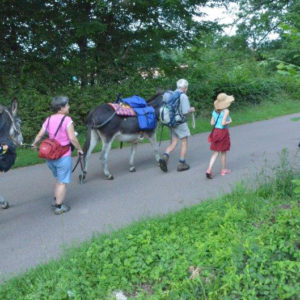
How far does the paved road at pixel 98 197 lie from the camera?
494 centimetres

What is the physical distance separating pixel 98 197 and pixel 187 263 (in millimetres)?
3282

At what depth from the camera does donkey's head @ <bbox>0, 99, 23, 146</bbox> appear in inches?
209

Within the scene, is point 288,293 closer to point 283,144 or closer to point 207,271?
point 207,271

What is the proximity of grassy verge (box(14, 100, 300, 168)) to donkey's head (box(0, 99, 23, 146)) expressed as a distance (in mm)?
3938

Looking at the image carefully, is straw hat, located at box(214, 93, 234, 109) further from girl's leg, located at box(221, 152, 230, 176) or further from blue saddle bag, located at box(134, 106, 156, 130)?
blue saddle bag, located at box(134, 106, 156, 130)

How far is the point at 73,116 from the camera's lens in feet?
41.0

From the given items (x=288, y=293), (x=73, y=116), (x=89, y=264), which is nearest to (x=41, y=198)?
(x=89, y=264)

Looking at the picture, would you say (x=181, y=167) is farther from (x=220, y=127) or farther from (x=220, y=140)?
(x=220, y=127)

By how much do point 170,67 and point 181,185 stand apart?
9.00m

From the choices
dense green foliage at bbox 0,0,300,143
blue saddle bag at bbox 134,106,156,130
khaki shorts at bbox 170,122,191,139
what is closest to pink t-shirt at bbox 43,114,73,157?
blue saddle bag at bbox 134,106,156,130

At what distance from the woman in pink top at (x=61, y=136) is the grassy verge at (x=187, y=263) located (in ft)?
5.15

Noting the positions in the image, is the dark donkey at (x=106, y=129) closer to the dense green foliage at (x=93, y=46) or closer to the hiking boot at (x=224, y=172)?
the hiking boot at (x=224, y=172)

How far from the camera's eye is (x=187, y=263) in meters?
3.66

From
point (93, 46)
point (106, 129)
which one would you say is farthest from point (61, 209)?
point (93, 46)
